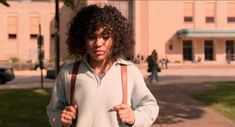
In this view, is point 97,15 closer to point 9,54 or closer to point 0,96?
point 0,96

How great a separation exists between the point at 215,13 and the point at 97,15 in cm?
5921

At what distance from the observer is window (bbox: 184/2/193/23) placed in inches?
2383

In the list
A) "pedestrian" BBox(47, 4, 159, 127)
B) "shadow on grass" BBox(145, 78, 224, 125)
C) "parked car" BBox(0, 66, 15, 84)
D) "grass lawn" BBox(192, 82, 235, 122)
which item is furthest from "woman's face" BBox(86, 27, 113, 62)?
"parked car" BBox(0, 66, 15, 84)

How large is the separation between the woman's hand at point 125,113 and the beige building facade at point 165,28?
55.6 meters

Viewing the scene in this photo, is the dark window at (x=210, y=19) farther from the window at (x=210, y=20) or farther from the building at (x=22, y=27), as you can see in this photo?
the building at (x=22, y=27)

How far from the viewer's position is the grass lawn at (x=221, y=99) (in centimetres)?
1252

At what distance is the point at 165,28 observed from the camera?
60.4 meters

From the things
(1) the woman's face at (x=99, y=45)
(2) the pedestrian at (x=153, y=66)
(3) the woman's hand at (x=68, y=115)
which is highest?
(1) the woman's face at (x=99, y=45)

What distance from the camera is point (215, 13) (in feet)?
199

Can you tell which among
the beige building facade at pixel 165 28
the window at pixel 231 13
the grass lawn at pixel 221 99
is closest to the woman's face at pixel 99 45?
the grass lawn at pixel 221 99

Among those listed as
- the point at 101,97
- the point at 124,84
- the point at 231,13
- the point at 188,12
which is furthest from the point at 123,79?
the point at 231,13

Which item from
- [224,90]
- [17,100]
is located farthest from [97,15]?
[224,90]

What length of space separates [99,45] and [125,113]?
0.42 metres

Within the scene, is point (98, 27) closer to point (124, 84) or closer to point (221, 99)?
point (124, 84)
